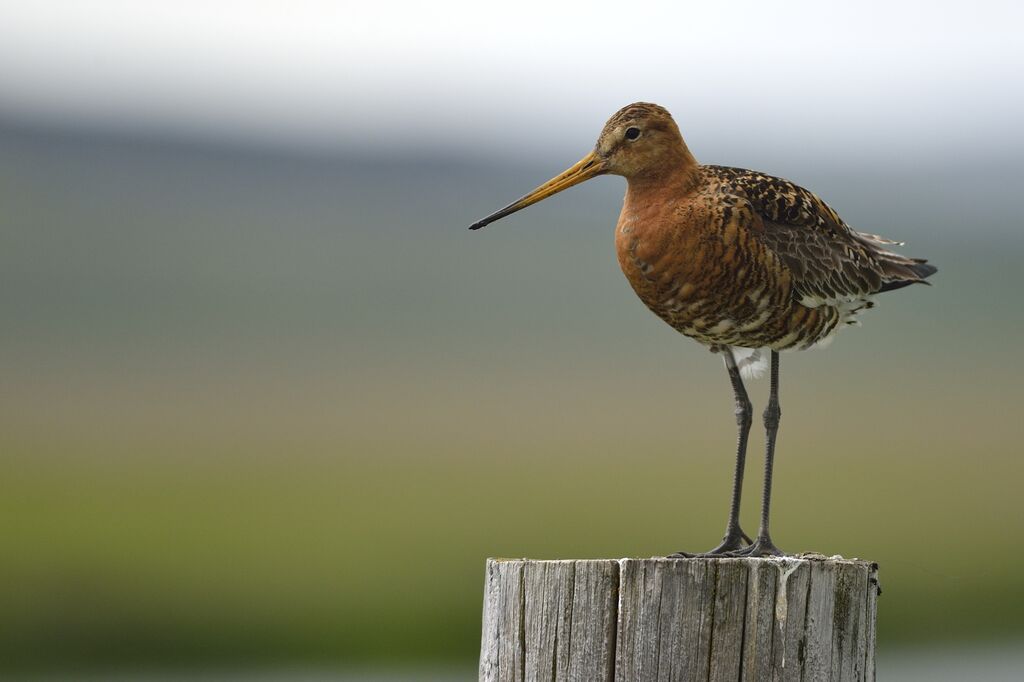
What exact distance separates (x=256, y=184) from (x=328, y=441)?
318ft

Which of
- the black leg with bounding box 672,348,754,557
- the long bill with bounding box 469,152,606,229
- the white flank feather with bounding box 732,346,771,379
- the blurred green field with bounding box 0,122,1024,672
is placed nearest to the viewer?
the long bill with bounding box 469,152,606,229

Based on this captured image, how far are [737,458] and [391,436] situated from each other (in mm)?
36202

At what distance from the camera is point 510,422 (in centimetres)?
4866

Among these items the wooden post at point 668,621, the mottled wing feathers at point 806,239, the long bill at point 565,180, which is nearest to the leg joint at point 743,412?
the mottled wing feathers at point 806,239

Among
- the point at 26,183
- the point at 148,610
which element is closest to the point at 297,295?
the point at 26,183

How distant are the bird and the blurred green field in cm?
1359

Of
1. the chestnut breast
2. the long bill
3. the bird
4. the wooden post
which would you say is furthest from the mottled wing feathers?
the wooden post

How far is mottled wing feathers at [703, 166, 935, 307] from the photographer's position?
25.9 feet

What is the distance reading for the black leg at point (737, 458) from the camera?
8.05 m

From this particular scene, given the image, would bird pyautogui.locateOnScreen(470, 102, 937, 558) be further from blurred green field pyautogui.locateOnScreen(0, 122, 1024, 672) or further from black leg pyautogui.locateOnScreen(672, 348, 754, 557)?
blurred green field pyautogui.locateOnScreen(0, 122, 1024, 672)

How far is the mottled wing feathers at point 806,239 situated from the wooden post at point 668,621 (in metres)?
2.76

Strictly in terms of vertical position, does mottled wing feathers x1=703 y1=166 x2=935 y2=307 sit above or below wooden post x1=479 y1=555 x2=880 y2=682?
above

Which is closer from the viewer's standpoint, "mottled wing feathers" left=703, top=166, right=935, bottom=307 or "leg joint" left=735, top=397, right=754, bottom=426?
"mottled wing feathers" left=703, top=166, right=935, bottom=307

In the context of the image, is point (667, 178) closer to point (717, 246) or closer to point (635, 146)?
point (635, 146)
